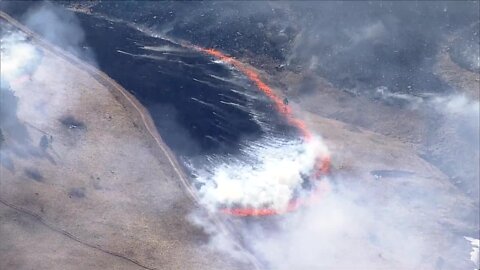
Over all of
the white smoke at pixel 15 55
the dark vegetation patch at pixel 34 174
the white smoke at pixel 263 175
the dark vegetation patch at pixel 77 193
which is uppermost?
the white smoke at pixel 15 55

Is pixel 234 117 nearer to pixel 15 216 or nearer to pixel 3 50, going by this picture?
pixel 15 216

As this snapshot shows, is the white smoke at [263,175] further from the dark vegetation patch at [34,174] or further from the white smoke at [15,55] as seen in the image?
the white smoke at [15,55]

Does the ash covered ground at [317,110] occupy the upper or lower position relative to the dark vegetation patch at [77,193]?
upper

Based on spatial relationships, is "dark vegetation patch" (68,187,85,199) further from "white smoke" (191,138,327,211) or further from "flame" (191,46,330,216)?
"flame" (191,46,330,216)

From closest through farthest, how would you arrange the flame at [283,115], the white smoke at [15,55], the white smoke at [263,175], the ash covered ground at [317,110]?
the ash covered ground at [317,110] → the flame at [283,115] → the white smoke at [263,175] → the white smoke at [15,55]

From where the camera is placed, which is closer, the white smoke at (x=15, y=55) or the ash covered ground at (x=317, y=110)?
the ash covered ground at (x=317, y=110)

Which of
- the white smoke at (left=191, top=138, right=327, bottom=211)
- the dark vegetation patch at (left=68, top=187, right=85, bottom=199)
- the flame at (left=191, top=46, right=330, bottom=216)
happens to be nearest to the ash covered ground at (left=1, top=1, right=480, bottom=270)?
the white smoke at (left=191, top=138, right=327, bottom=211)

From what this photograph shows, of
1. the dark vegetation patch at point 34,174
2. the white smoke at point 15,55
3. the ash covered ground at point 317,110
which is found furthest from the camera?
the white smoke at point 15,55

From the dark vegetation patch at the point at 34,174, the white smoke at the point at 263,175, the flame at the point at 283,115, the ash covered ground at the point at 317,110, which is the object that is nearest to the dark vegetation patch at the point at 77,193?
the dark vegetation patch at the point at 34,174
